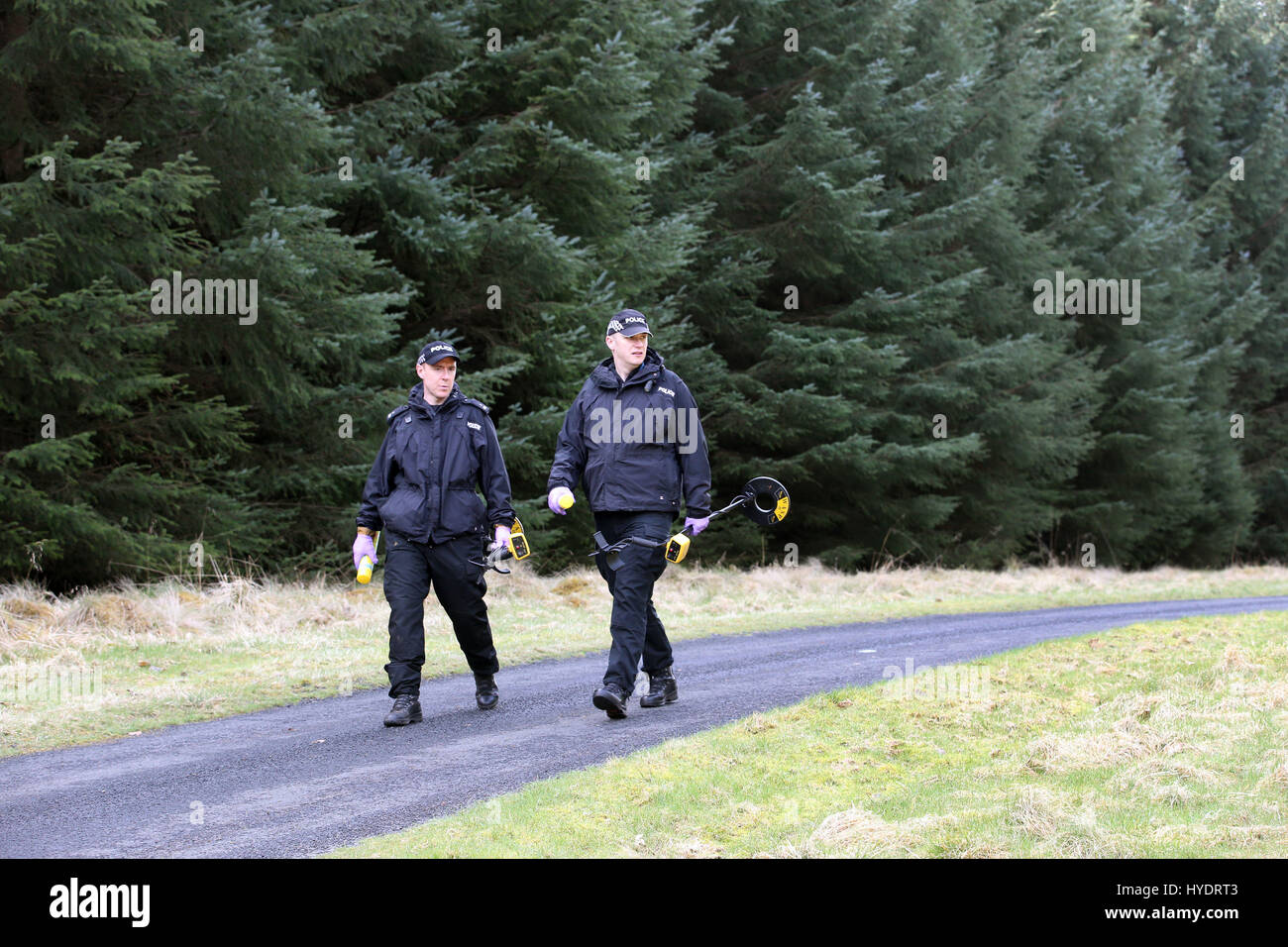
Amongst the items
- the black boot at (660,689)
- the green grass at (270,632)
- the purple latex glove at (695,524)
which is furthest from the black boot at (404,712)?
the purple latex glove at (695,524)

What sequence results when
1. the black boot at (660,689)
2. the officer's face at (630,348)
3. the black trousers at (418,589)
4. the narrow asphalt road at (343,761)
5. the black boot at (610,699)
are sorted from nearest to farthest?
the narrow asphalt road at (343,761) < the black boot at (610,699) < the officer's face at (630,348) < the black trousers at (418,589) < the black boot at (660,689)

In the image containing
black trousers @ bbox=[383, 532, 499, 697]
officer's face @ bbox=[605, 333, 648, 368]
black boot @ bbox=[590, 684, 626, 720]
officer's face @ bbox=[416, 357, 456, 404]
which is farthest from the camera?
officer's face @ bbox=[416, 357, 456, 404]

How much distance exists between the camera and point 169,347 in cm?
1331

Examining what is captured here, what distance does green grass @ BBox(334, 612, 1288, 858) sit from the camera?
4.62 meters

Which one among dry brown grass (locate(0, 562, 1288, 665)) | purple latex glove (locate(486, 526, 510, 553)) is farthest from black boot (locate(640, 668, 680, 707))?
dry brown grass (locate(0, 562, 1288, 665))

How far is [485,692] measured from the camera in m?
7.93

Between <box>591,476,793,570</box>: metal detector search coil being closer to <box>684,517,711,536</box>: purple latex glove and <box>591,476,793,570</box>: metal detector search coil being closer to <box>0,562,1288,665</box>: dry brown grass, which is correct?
<box>684,517,711,536</box>: purple latex glove

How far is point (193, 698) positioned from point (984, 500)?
20495 mm

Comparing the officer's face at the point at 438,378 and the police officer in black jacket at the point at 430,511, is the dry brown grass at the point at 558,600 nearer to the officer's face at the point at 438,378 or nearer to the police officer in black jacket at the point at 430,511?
the police officer in black jacket at the point at 430,511

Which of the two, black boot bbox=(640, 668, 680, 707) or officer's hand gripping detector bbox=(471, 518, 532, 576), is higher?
officer's hand gripping detector bbox=(471, 518, 532, 576)

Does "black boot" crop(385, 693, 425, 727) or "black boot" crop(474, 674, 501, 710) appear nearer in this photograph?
"black boot" crop(385, 693, 425, 727)

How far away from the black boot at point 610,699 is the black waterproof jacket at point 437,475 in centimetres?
121

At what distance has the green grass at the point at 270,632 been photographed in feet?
26.6

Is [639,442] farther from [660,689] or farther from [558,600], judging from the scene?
[558,600]
